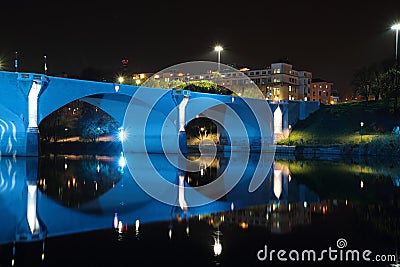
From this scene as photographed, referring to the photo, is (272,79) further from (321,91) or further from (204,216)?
(204,216)

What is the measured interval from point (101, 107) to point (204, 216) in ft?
120

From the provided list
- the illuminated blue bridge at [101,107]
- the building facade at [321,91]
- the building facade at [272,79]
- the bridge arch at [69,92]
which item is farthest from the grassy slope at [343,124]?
the building facade at [321,91]

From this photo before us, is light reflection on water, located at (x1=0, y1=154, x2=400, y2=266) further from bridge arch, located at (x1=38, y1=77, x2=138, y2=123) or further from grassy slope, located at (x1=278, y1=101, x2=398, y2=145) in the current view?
grassy slope, located at (x1=278, y1=101, x2=398, y2=145)

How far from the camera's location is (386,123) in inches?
2173

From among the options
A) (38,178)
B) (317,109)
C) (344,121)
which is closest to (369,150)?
(344,121)

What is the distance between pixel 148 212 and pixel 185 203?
2145 millimetres

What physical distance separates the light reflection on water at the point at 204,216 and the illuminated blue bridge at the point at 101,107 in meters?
15.5

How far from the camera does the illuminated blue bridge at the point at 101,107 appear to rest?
36219mm

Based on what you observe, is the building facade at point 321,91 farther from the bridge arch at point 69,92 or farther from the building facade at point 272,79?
the bridge arch at point 69,92

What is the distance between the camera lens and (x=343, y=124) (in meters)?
59.8

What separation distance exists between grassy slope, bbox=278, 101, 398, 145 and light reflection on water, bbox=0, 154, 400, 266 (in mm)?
33445

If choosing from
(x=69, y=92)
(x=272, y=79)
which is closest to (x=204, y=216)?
(x=69, y=92)

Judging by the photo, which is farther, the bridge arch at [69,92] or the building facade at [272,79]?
the building facade at [272,79]

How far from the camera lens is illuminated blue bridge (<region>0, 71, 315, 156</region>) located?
36219mm
